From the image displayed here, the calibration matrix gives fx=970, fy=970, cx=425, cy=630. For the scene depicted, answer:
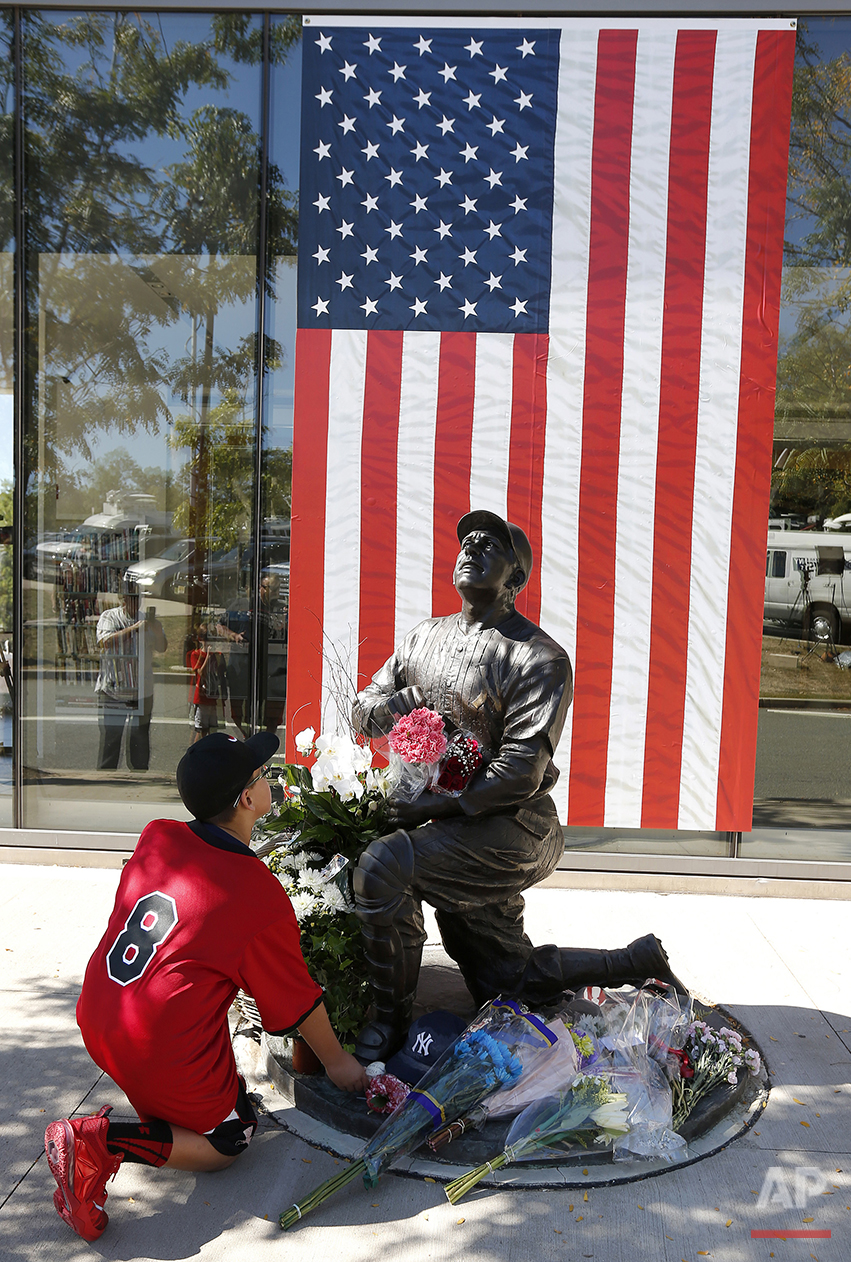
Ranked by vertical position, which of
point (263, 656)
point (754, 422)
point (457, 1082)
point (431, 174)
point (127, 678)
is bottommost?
point (457, 1082)

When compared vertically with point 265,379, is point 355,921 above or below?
below

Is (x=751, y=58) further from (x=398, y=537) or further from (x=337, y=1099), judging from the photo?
(x=337, y=1099)

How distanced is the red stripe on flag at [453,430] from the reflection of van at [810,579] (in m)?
1.92

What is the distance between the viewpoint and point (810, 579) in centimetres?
596

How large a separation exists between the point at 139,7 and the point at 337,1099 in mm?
6135

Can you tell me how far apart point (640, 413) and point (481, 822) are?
10.4ft

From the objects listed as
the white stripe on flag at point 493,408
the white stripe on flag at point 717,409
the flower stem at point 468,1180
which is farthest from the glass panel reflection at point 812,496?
the flower stem at point 468,1180

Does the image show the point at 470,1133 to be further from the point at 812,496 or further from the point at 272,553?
the point at 812,496

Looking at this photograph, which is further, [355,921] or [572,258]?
[572,258]

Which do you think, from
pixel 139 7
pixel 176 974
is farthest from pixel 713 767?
pixel 139 7

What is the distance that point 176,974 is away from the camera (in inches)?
104

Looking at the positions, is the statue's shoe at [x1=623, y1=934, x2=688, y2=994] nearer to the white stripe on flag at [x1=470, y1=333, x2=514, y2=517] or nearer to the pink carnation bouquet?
the pink carnation bouquet

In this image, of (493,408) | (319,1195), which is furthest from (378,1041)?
(493,408)

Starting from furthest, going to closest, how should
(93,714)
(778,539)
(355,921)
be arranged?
(93,714)
(778,539)
(355,921)
